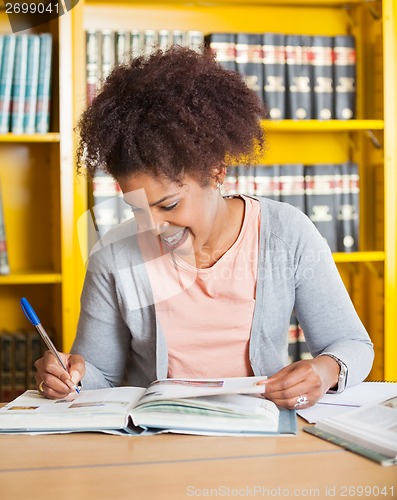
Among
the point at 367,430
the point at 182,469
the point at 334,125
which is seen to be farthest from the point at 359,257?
the point at 182,469

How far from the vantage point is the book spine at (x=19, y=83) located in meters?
2.21

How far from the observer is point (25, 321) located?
251cm

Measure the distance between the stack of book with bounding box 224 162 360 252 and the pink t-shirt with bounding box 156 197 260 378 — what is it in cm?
95

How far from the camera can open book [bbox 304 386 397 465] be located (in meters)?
0.94

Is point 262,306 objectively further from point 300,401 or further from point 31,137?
point 31,137

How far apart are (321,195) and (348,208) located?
0.10 metres

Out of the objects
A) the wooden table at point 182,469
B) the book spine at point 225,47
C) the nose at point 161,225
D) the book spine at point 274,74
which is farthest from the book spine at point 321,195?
the wooden table at point 182,469

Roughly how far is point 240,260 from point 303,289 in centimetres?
13

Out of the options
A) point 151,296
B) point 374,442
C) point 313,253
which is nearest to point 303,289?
point 313,253

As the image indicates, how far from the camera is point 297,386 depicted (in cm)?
112

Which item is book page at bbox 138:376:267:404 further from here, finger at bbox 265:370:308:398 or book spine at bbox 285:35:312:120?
book spine at bbox 285:35:312:120

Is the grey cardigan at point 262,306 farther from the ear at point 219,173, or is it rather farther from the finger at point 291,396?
the finger at point 291,396

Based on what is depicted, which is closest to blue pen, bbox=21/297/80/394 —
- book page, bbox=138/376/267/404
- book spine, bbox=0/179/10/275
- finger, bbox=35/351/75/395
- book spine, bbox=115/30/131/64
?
finger, bbox=35/351/75/395

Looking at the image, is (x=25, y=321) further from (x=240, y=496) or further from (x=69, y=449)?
(x=240, y=496)
